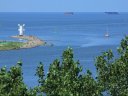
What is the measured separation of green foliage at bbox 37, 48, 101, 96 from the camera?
2069 centimetres

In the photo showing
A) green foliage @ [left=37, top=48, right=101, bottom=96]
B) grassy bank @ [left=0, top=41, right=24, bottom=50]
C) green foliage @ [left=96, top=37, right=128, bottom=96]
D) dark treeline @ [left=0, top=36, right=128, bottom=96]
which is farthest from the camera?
grassy bank @ [left=0, top=41, right=24, bottom=50]

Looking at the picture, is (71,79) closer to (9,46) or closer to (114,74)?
(114,74)

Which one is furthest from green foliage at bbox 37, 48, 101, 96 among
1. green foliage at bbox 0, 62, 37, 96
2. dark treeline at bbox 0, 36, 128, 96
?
green foliage at bbox 0, 62, 37, 96

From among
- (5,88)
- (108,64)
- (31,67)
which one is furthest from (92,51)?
(5,88)

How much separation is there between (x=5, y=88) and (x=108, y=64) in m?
8.45

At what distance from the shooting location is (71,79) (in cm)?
2145

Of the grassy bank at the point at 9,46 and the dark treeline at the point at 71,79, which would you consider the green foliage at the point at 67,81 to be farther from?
the grassy bank at the point at 9,46

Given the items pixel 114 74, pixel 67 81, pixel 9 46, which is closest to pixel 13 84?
pixel 67 81

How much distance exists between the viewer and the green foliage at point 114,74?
24.8 m

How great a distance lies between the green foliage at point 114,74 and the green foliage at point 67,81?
2.25m

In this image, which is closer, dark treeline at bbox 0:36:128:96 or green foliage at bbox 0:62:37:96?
green foliage at bbox 0:62:37:96

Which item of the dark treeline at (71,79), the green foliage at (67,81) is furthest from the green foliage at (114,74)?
the green foliage at (67,81)

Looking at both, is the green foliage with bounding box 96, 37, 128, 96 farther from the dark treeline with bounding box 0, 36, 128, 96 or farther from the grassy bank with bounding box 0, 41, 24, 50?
the grassy bank with bounding box 0, 41, 24, 50

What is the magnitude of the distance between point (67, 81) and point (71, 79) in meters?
0.76
